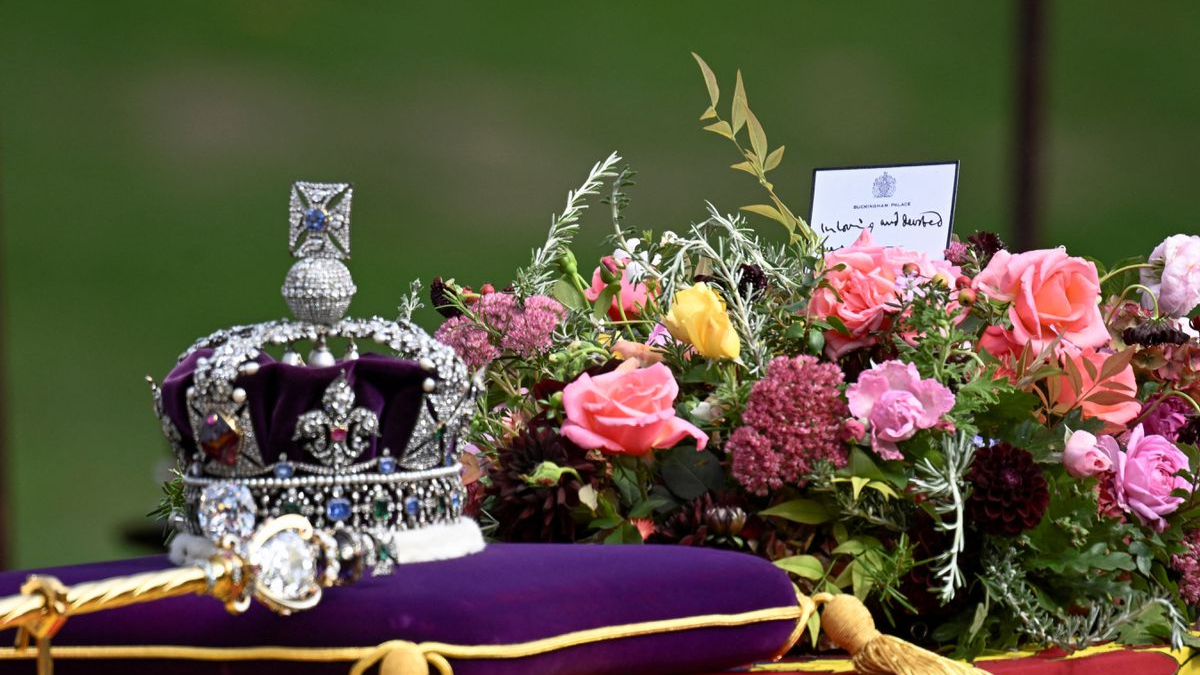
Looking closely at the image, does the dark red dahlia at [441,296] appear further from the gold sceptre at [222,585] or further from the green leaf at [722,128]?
the gold sceptre at [222,585]

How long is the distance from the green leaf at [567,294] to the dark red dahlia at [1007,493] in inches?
15.9

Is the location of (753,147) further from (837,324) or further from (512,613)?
(512,613)

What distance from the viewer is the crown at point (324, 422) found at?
2.40ft

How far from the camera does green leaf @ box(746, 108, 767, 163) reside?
117cm

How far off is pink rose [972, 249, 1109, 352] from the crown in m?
0.45

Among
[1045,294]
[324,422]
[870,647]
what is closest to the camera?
[324,422]

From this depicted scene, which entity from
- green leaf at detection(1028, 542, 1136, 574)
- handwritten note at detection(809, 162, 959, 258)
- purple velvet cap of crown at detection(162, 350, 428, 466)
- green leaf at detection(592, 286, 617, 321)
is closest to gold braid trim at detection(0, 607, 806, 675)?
purple velvet cap of crown at detection(162, 350, 428, 466)

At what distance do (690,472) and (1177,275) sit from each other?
437mm

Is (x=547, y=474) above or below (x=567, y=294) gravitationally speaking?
below

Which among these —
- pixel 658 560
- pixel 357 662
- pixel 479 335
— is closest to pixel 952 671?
pixel 658 560

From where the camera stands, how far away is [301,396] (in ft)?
2.43

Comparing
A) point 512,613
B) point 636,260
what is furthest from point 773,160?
point 512,613

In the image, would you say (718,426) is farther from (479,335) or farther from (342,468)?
(342,468)

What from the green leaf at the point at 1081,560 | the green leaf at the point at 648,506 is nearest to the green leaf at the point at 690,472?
the green leaf at the point at 648,506
